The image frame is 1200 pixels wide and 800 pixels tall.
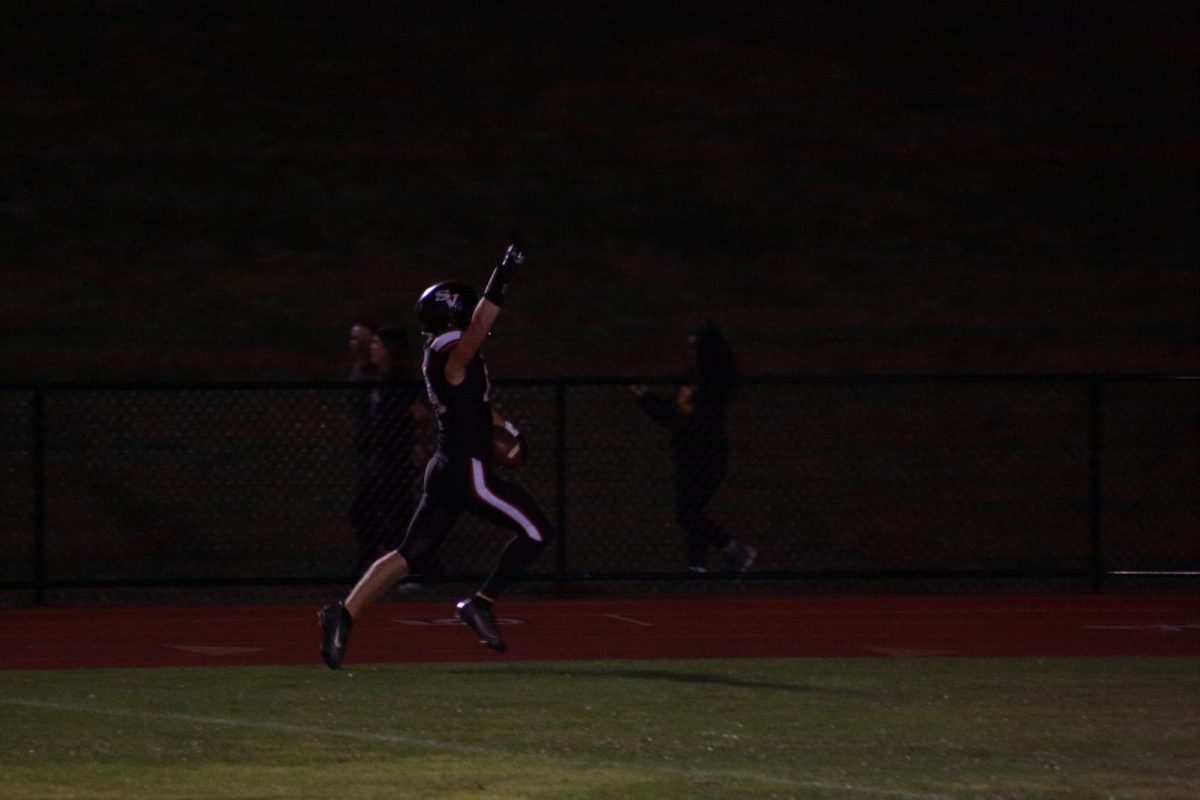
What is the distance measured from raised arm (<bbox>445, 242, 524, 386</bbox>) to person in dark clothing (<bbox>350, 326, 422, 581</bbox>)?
179 inches

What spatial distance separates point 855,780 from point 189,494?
10247 millimetres

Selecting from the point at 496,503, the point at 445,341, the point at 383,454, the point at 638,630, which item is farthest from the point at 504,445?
the point at 383,454

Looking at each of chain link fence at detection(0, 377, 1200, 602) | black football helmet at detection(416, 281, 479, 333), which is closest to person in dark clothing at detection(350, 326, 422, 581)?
chain link fence at detection(0, 377, 1200, 602)

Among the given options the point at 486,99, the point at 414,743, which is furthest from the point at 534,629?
the point at 486,99

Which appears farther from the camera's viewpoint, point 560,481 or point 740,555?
point 740,555

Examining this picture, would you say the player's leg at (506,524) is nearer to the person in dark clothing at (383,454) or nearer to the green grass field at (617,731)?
the green grass field at (617,731)

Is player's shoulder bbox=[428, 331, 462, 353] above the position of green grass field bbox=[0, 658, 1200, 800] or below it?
above

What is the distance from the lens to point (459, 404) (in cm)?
1099

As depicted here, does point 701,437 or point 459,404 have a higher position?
point 459,404

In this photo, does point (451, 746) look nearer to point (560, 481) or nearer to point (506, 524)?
point (506, 524)

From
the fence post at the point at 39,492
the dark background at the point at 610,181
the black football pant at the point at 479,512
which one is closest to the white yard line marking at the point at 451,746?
the black football pant at the point at 479,512

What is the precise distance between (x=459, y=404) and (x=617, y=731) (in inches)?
90.1

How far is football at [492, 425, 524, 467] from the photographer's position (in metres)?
11.2

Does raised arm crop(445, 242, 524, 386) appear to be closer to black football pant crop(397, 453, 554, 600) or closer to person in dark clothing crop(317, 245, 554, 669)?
person in dark clothing crop(317, 245, 554, 669)
